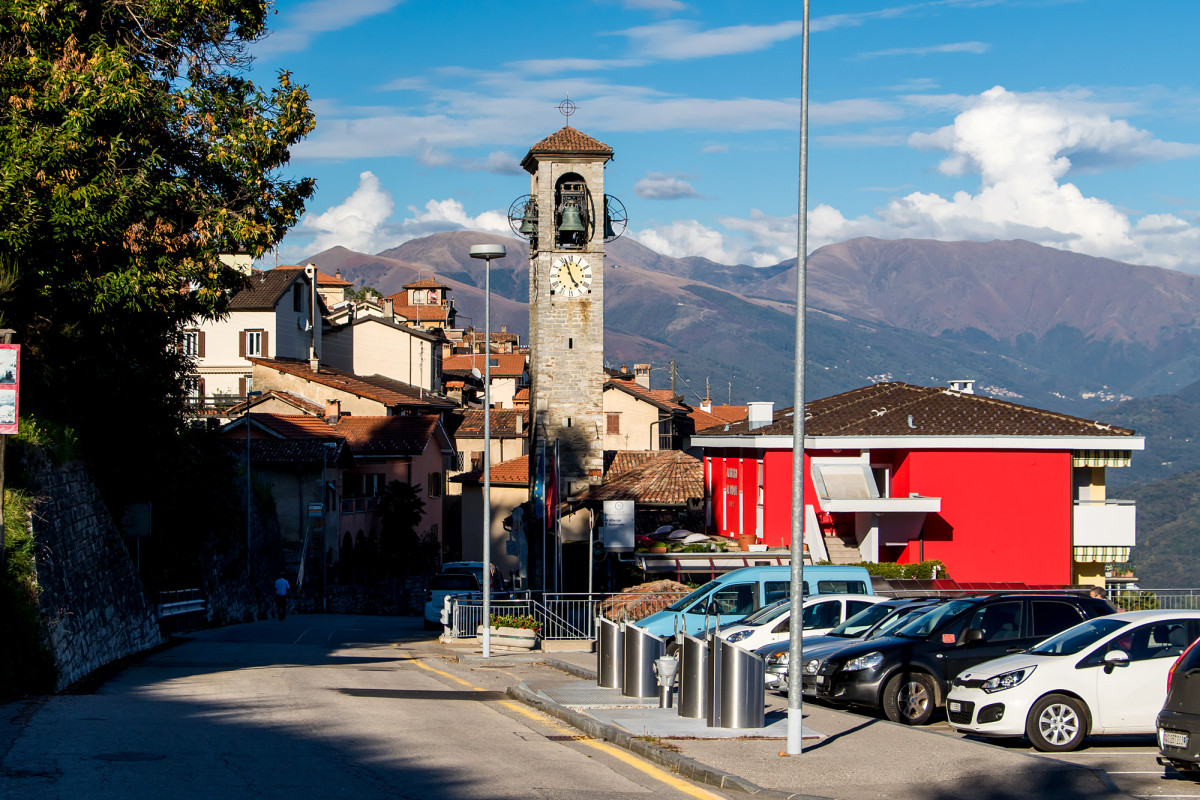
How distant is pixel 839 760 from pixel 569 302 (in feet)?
157

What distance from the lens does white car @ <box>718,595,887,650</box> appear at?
799 inches

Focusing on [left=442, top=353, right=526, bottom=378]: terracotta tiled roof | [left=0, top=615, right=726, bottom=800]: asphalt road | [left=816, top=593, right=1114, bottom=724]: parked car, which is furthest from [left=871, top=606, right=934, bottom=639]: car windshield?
[left=442, top=353, right=526, bottom=378]: terracotta tiled roof

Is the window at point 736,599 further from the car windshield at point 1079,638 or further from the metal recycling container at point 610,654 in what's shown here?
the car windshield at point 1079,638

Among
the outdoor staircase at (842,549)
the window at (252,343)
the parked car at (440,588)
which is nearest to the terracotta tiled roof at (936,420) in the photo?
the outdoor staircase at (842,549)

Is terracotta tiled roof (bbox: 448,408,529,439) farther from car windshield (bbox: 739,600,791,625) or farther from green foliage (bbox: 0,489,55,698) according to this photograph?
green foliage (bbox: 0,489,55,698)

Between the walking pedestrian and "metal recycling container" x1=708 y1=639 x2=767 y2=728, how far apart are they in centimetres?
3312

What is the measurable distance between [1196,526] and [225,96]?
159 meters

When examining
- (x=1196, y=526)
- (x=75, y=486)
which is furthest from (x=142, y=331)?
(x=1196, y=526)

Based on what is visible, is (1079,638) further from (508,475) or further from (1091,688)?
(508,475)

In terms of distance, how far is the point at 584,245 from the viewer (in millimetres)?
58500

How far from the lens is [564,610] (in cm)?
2864

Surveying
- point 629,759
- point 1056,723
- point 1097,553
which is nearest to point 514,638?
point 629,759

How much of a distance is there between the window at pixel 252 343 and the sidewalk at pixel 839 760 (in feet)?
185

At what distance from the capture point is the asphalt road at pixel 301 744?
10.2 m
